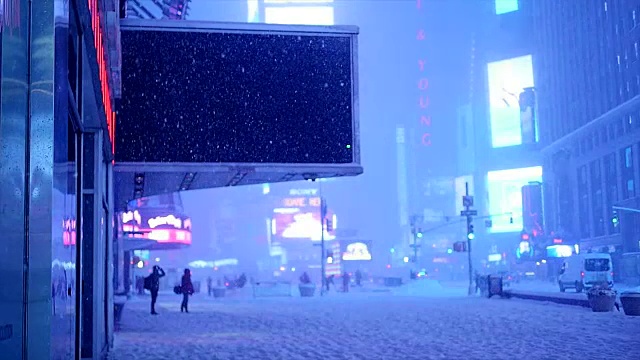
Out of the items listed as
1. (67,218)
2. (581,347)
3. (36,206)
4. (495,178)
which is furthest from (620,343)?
(495,178)

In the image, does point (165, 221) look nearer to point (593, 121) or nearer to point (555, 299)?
point (555, 299)

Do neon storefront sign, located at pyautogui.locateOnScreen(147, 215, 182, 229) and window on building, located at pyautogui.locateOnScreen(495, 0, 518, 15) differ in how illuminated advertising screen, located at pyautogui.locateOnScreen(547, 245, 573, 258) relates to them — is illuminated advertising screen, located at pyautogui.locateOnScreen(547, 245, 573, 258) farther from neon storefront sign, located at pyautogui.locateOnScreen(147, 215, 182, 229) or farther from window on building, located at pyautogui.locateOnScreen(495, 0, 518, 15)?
window on building, located at pyautogui.locateOnScreen(495, 0, 518, 15)

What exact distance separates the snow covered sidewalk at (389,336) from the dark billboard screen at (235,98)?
3.59 metres

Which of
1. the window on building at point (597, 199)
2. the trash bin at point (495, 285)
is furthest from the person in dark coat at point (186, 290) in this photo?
the window on building at point (597, 199)

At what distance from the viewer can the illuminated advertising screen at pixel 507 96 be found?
142m

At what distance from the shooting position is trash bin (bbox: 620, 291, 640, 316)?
23.6m

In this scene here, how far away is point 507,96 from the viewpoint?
143875 millimetres

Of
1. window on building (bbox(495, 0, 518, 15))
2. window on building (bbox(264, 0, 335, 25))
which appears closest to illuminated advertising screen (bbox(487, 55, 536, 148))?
window on building (bbox(495, 0, 518, 15))

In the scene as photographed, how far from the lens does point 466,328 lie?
65.9 feet

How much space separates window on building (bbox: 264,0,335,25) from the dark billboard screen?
452 feet

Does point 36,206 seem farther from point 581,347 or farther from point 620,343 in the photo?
point 620,343

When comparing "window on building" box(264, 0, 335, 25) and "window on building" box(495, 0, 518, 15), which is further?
"window on building" box(264, 0, 335, 25)

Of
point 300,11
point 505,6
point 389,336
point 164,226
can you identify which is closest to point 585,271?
point 164,226

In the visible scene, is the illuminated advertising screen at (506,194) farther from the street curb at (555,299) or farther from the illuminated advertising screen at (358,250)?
the street curb at (555,299)
